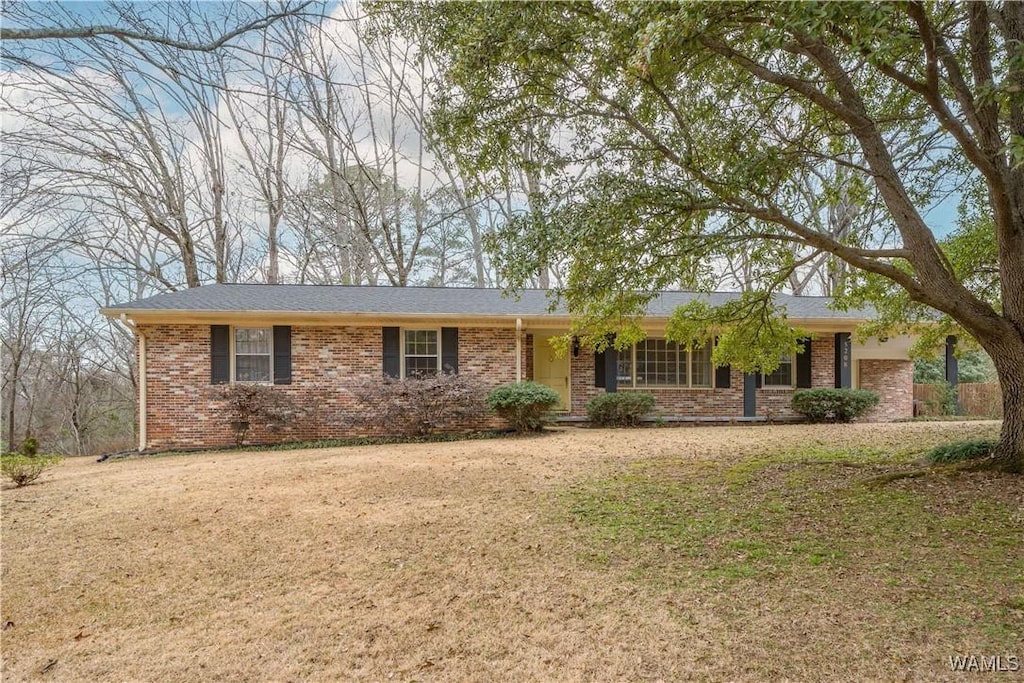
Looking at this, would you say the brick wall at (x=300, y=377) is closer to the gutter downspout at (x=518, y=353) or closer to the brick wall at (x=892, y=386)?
the gutter downspout at (x=518, y=353)

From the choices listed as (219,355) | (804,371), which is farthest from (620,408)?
A: (219,355)

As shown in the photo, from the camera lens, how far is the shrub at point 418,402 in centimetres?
1159

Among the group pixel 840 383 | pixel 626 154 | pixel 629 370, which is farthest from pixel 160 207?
pixel 840 383

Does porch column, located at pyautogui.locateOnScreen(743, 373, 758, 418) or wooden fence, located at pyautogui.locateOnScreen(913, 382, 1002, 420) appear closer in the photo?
porch column, located at pyautogui.locateOnScreen(743, 373, 758, 418)

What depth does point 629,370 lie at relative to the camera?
14094mm

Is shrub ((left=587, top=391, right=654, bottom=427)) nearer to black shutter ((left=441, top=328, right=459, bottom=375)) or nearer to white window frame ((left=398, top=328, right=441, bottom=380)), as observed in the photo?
black shutter ((left=441, top=328, right=459, bottom=375))

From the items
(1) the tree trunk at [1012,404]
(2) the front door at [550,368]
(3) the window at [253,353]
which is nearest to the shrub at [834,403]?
(2) the front door at [550,368]

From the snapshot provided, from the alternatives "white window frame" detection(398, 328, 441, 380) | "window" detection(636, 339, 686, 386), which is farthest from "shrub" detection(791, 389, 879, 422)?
"white window frame" detection(398, 328, 441, 380)

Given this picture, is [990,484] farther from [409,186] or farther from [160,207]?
[160,207]

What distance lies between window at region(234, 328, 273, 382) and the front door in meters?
6.54

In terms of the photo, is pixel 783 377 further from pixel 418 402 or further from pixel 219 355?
pixel 219 355

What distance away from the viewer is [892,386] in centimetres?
1473

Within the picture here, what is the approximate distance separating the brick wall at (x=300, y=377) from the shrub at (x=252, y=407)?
0.60ft

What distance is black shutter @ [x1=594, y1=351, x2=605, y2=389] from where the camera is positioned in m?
13.7
